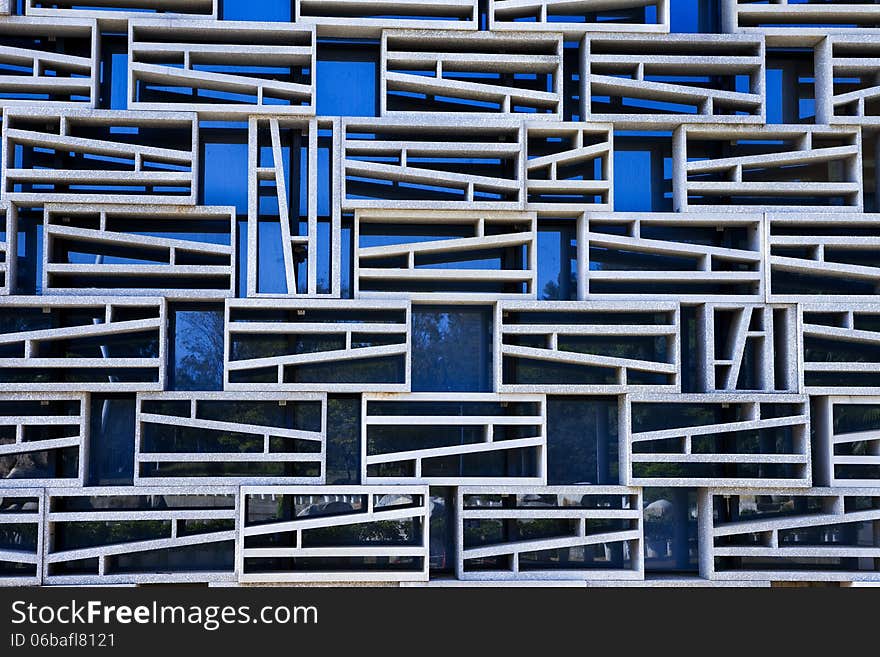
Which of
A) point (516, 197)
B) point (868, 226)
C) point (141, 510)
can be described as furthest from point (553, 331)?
point (141, 510)

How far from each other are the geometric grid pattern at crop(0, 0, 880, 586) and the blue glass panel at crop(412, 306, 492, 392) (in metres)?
0.02

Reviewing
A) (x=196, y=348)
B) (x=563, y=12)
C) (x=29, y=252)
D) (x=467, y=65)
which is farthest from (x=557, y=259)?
(x=29, y=252)

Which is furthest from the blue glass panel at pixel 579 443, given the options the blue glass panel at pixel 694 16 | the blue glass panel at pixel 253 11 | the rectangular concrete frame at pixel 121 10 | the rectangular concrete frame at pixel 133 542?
the rectangular concrete frame at pixel 121 10

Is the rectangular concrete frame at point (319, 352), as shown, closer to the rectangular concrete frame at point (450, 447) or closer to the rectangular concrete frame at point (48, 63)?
the rectangular concrete frame at point (450, 447)

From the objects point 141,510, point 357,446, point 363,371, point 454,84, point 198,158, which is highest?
point 454,84

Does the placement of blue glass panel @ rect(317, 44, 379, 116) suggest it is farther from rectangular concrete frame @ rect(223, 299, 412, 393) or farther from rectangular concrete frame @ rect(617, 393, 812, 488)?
rectangular concrete frame @ rect(617, 393, 812, 488)

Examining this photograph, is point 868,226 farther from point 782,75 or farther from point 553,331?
point 553,331

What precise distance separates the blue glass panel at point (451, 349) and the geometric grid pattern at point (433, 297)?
17mm

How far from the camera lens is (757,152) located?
18.4 ft

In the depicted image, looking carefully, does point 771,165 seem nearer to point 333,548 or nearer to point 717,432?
point 717,432

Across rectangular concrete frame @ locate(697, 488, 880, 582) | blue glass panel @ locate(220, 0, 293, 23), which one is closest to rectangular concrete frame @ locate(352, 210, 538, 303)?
blue glass panel @ locate(220, 0, 293, 23)

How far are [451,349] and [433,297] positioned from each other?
37 cm

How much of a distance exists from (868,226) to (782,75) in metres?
1.06

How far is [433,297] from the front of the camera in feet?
17.1
